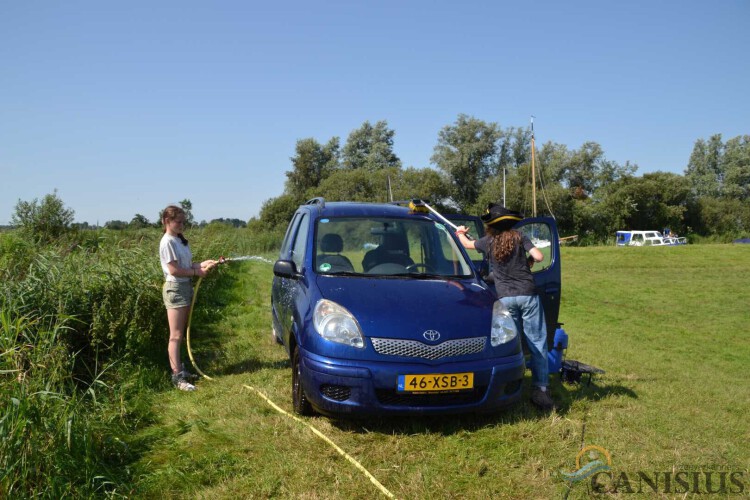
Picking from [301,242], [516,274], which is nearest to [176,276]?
[301,242]

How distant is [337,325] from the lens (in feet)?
13.5

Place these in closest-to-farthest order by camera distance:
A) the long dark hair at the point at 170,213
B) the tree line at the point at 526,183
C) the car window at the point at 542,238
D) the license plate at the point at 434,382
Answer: the license plate at the point at 434,382, the long dark hair at the point at 170,213, the car window at the point at 542,238, the tree line at the point at 526,183

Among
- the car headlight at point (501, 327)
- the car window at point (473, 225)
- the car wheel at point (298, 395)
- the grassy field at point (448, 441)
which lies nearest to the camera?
the grassy field at point (448, 441)

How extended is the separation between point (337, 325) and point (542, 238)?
113 inches

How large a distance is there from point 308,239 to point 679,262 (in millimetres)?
26932

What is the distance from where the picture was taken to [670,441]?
4.25 metres

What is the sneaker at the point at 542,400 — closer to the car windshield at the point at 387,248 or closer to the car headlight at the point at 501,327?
the car headlight at the point at 501,327

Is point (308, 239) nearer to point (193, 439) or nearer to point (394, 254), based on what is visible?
point (394, 254)

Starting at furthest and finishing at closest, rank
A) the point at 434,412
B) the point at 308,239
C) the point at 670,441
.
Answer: the point at 308,239 < the point at 670,441 < the point at 434,412

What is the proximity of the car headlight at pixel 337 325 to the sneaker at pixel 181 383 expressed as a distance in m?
2.03

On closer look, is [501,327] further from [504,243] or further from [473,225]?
[473,225]

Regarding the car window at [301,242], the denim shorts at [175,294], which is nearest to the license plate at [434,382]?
the car window at [301,242]

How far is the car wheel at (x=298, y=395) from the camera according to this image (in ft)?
14.6

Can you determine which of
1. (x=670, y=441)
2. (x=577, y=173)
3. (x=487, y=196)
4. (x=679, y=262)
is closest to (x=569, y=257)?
(x=679, y=262)
